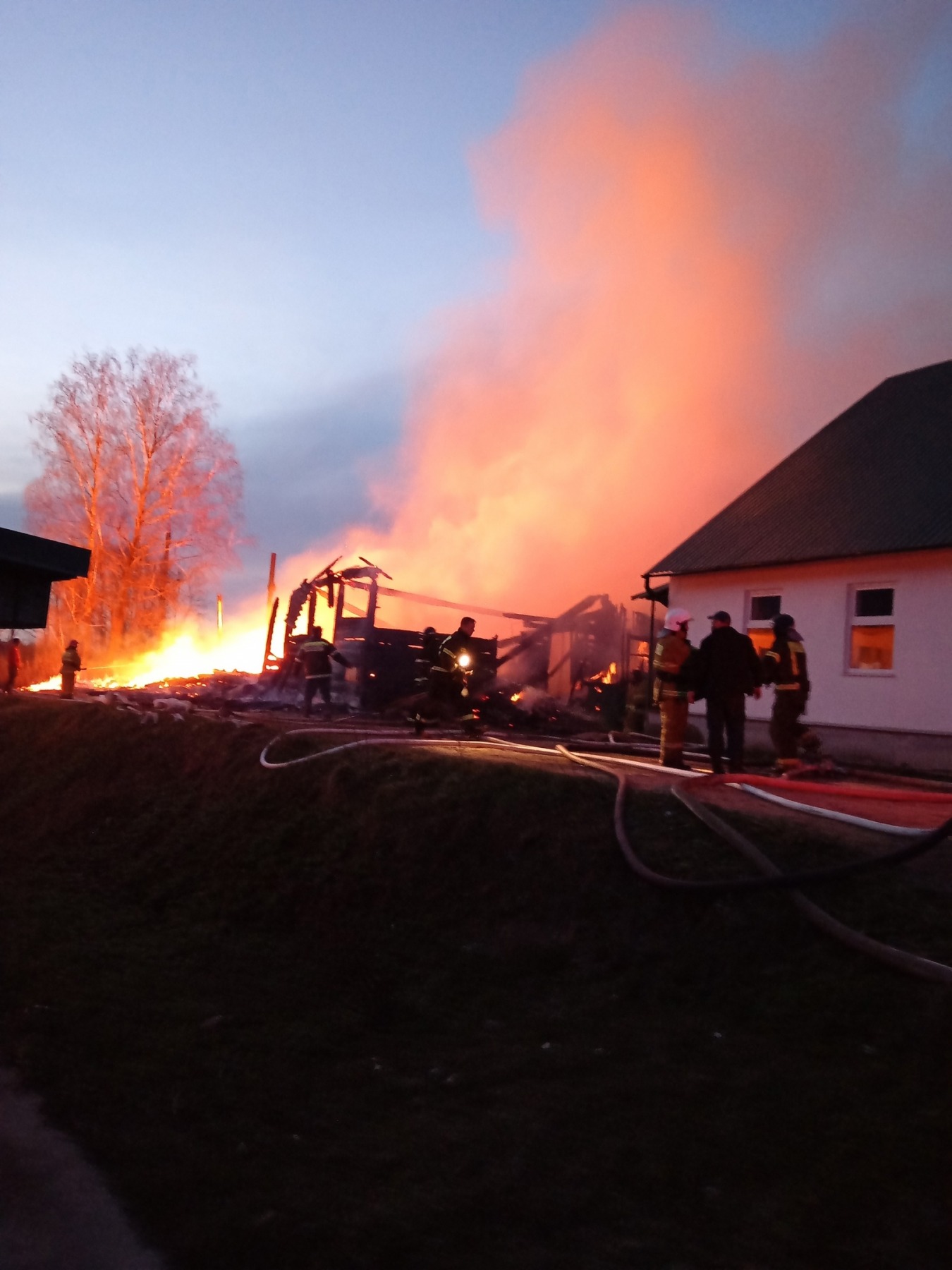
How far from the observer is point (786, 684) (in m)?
11.2

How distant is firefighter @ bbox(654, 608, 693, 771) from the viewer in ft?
35.3

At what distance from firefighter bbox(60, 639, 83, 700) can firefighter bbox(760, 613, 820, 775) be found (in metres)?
15.9

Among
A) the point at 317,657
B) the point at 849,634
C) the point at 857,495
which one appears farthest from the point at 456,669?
the point at 857,495

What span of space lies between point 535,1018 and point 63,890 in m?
5.88

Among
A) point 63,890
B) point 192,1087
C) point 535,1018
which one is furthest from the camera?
point 63,890

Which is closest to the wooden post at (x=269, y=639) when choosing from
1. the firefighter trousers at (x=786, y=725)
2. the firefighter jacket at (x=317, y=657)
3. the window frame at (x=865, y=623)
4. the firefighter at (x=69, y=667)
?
the firefighter at (x=69, y=667)

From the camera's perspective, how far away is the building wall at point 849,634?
1559 cm

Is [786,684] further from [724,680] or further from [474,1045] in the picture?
[474,1045]

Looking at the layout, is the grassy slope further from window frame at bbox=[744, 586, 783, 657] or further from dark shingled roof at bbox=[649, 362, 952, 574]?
window frame at bbox=[744, 586, 783, 657]

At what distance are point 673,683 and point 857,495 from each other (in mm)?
9331

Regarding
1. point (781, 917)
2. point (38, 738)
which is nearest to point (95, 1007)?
point (781, 917)

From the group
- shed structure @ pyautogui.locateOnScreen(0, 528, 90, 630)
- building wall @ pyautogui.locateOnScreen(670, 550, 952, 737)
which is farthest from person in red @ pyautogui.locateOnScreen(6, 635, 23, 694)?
shed structure @ pyautogui.locateOnScreen(0, 528, 90, 630)

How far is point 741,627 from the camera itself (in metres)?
19.3

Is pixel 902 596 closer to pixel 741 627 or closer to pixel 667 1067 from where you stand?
pixel 741 627
